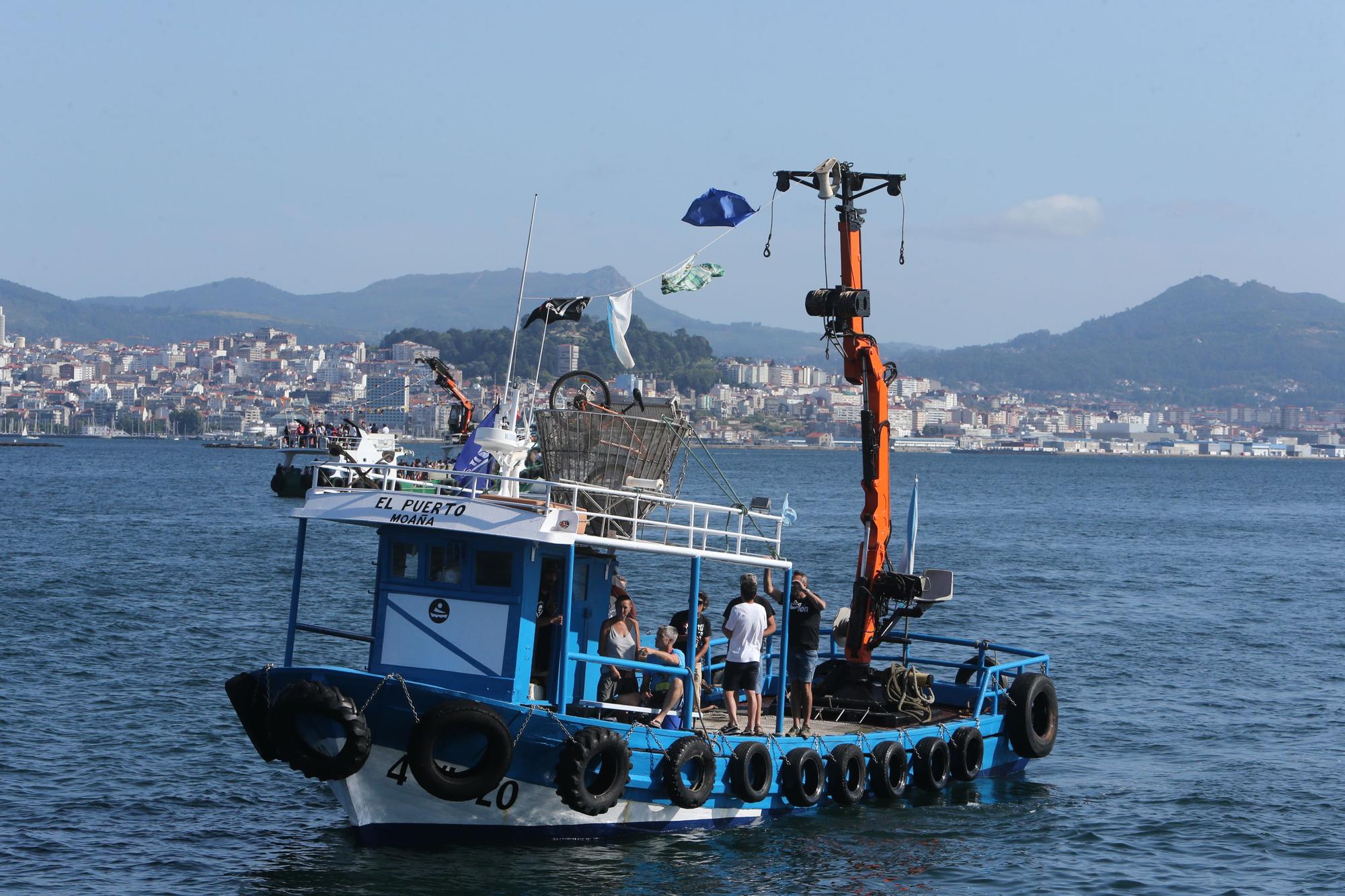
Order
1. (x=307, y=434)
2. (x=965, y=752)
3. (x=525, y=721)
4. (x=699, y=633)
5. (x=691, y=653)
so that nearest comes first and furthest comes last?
1. (x=525, y=721)
2. (x=691, y=653)
3. (x=699, y=633)
4. (x=965, y=752)
5. (x=307, y=434)

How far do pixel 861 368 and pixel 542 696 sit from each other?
215 inches

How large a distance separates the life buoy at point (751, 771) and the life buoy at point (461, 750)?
2.33 metres

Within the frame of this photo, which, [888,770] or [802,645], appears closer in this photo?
[802,645]

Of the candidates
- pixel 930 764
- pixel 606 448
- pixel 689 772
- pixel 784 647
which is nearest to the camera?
pixel 689 772

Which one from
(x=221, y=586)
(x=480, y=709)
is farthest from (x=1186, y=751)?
(x=221, y=586)

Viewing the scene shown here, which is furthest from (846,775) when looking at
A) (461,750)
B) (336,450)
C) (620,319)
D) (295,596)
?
(336,450)

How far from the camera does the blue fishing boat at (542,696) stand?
1286 cm

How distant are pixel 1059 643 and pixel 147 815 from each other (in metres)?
18.7

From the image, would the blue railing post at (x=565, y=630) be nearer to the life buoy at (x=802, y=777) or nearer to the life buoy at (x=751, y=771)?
the life buoy at (x=751, y=771)

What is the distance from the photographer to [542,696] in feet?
45.5

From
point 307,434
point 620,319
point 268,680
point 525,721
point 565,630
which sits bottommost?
point 525,721

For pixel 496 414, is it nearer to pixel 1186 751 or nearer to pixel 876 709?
pixel 876 709

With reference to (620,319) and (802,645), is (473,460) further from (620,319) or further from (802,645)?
(802,645)

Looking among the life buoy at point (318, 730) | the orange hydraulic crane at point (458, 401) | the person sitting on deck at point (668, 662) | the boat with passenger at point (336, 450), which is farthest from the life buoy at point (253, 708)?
the boat with passenger at point (336, 450)
